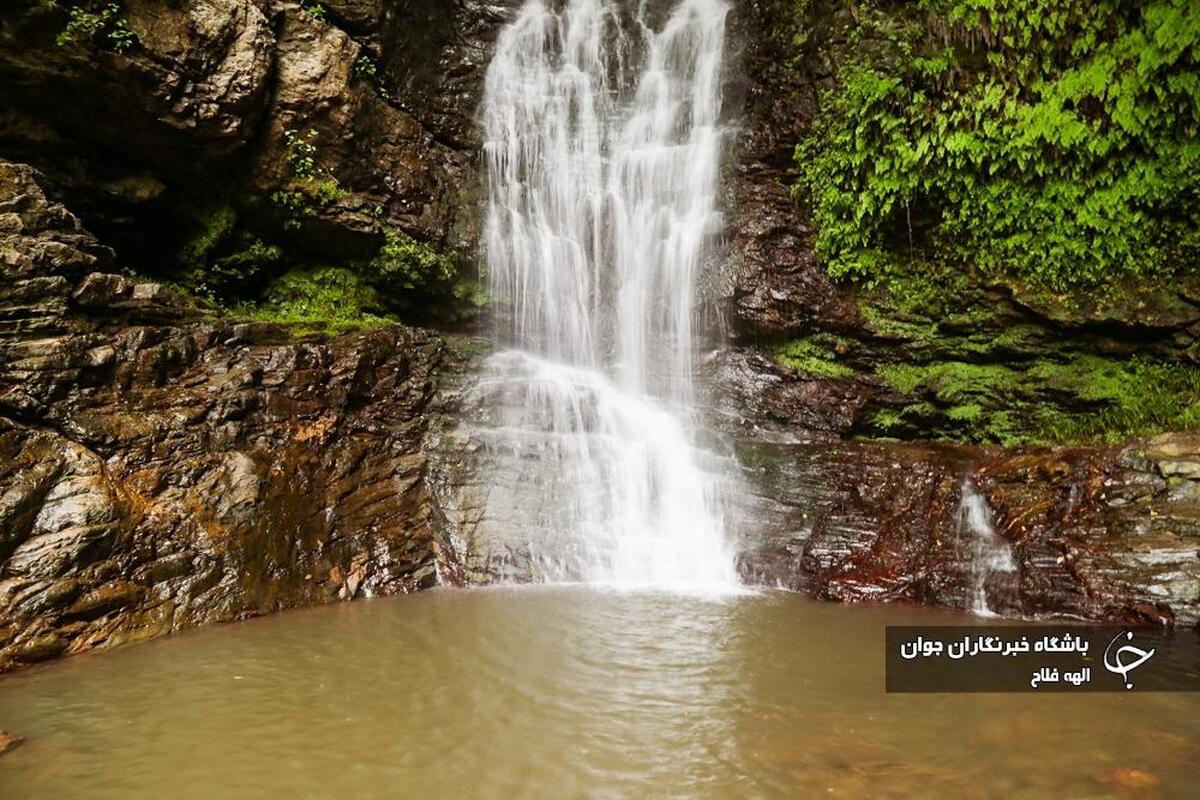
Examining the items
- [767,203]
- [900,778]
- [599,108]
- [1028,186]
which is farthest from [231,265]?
[1028,186]

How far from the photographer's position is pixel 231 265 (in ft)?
30.1

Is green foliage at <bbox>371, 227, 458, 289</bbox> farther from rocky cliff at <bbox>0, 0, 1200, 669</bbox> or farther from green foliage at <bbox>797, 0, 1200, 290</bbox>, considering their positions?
green foliage at <bbox>797, 0, 1200, 290</bbox>

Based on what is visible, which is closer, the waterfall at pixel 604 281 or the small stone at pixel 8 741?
the small stone at pixel 8 741

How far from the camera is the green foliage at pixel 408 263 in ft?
31.5

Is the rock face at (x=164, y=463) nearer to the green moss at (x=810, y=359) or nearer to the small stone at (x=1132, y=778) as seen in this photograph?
the green moss at (x=810, y=359)

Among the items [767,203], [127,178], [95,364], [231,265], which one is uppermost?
[767,203]

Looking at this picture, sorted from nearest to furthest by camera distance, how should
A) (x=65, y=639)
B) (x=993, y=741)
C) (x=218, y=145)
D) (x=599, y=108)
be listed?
(x=993, y=741) < (x=65, y=639) < (x=218, y=145) < (x=599, y=108)

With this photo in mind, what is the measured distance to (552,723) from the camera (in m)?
3.83

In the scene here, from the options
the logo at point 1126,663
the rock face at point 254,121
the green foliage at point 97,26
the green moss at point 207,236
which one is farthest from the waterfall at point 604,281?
the green foliage at point 97,26

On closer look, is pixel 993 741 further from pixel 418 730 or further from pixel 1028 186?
pixel 1028 186

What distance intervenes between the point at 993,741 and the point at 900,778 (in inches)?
29.6

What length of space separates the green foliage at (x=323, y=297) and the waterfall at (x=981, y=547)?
7.35 m

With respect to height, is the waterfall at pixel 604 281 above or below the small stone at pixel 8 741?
above

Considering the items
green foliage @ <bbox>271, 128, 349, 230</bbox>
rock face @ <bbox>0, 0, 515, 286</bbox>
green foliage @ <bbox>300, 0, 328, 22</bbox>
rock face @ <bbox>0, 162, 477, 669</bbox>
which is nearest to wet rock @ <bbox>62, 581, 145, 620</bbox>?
rock face @ <bbox>0, 162, 477, 669</bbox>
